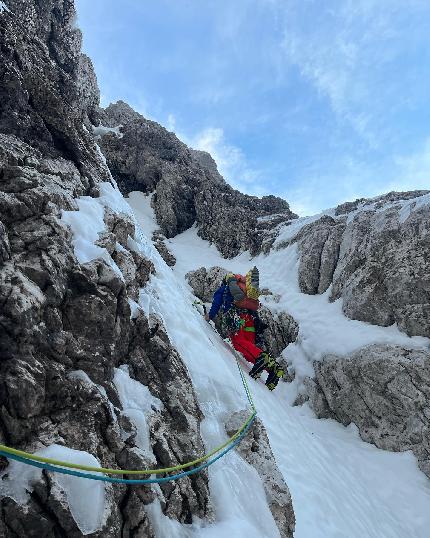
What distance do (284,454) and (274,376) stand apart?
3.94 meters

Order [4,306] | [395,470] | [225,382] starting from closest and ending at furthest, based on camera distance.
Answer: [4,306]
[225,382]
[395,470]

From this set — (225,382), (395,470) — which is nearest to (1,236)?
(225,382)

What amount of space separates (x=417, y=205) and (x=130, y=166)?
33.1m

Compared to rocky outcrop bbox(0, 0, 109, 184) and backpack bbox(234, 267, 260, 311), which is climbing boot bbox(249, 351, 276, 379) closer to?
backpack bbox(234, 267, 260, 311)

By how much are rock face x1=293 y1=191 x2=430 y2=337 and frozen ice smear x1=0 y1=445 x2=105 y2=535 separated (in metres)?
12.9

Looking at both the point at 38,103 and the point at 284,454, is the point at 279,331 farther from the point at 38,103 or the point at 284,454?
the point at 38,103

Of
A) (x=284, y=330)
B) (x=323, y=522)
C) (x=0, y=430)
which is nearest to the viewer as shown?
(x=0, y=430)

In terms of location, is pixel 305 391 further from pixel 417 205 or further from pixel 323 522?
pixel 417 205

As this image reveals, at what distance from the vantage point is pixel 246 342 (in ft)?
44.6

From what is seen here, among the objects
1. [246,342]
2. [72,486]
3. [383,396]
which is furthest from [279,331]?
[72,486]

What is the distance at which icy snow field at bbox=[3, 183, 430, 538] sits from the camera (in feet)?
17.1

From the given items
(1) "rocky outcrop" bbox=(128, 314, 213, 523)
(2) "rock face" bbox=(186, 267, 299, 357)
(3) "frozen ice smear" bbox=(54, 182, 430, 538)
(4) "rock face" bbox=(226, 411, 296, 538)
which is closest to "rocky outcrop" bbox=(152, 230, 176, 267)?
(2) "rock face" bbox=(186, 267, 299, 357)

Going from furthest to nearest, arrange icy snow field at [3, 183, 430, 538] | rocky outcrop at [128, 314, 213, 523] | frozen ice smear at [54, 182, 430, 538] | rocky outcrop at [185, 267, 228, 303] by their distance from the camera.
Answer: rocky outcrop at [185, 267, 228, 303] → frozen ice smear at [54, 182, 430, 538] → icy snow field at [3, 183, 430, 538] → rocky outcrop at [128, 314, 213, 523]

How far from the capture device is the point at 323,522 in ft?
24.7
